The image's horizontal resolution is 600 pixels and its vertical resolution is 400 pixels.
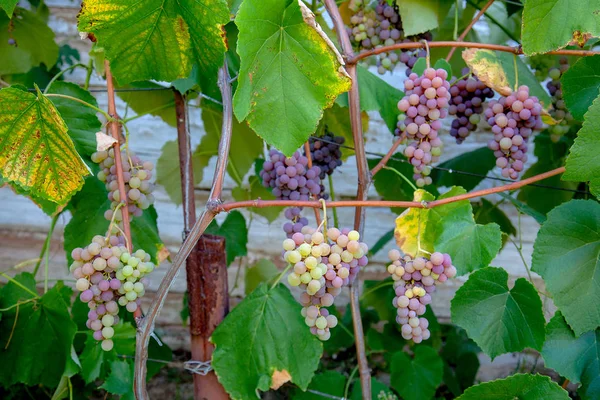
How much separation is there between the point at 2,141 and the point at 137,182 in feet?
0.65

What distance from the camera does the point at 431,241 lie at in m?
0.96

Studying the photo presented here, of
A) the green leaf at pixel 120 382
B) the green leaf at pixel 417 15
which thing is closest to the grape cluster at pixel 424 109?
the green leaf at pixel 417 15

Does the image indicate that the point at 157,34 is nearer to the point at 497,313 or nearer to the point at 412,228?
the point at 412,228

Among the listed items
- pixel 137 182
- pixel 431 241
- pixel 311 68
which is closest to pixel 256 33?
pixel 311 68

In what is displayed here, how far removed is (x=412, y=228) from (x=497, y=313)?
0.88 feet

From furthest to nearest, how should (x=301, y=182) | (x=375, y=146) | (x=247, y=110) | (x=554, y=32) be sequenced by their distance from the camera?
(x=375, y=146) < (x=301, y=182) < (x=554, y=32) < (x=247, y=110)

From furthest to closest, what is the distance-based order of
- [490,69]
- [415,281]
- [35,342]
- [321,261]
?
[35,342] → [490,69] → [415,281] → [321,261]

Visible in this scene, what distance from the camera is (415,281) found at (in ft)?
2.93

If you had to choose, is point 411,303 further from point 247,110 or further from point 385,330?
point 385,330

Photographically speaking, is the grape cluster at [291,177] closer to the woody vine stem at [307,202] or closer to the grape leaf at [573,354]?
the woody vine stem at [307,202]

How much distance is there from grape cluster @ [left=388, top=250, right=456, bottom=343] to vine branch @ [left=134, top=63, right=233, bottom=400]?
0.27 m

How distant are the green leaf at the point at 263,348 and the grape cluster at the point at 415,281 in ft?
0.76

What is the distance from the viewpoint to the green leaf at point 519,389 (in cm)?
96

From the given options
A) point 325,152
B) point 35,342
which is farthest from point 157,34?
point 35,342
